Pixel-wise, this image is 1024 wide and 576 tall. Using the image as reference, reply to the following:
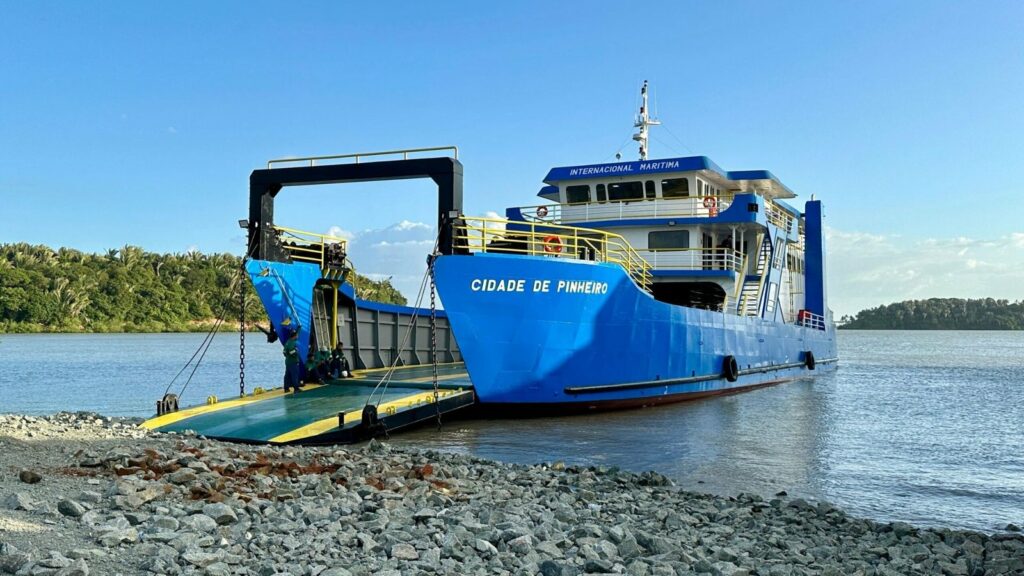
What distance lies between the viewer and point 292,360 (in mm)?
15734

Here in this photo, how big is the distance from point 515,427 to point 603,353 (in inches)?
93.9

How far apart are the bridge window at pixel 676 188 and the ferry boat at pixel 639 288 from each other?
1.2 inches

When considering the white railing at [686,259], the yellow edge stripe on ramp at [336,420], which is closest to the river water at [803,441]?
the yellow edge stripe on ramp at [336,420]

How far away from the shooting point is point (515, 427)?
14.5 metres

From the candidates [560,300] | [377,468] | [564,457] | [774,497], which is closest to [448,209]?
[560,300]

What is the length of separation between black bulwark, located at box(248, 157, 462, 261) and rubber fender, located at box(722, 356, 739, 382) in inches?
361

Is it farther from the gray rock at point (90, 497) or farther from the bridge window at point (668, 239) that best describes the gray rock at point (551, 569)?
the bridge window at point (668, 239)

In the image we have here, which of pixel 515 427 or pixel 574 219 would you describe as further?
pixel 574 219

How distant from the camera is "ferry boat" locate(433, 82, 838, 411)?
14.4 metres

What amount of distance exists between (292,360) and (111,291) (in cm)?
7758

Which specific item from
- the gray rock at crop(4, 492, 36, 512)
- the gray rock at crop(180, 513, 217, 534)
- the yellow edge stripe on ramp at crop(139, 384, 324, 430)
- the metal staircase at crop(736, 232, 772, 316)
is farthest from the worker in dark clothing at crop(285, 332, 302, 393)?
the metal staircase at crop(736, 232, 772, 316)

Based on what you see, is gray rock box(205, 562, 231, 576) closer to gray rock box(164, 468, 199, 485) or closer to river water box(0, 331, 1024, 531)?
gray rock box(164, 468, 199, 485)

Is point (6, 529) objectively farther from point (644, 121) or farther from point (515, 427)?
point (644, 121)

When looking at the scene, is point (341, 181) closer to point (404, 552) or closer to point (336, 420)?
point (336, 420)
